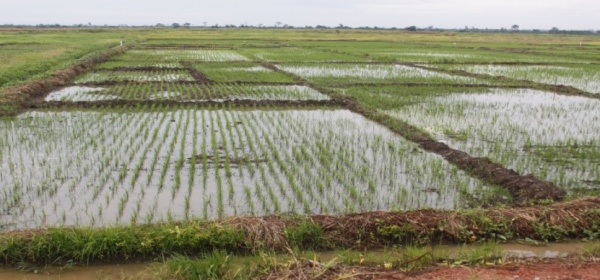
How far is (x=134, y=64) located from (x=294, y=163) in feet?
53.4

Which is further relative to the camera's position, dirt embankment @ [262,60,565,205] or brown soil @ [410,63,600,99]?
brown soil @ [410,63,600,99]

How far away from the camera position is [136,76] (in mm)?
16859

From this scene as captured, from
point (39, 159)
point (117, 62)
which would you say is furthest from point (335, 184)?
point (117, 62)

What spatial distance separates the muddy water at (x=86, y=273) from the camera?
388 centimetres

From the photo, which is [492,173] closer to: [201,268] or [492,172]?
[492,172]

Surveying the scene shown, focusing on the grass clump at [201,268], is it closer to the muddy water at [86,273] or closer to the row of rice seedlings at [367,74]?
the muddy water at [86,273]

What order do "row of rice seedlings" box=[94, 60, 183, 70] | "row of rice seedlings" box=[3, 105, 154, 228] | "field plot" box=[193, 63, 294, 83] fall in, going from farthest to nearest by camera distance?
1. "row of rice seedlings" box=[94, 60, 183, 70]
2. "field plot" box=[193, 63, 294, 83]
3. "row of rice seedlings" box=[3, 105, 154, 228]

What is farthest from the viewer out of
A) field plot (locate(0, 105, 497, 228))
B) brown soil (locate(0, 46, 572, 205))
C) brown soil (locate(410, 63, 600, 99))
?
brown soil (locate(410, 63, 600, 99))

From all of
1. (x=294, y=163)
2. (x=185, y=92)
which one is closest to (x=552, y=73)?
(x=185, y=92)

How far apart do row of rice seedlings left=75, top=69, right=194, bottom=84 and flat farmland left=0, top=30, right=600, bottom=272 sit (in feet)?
4.12

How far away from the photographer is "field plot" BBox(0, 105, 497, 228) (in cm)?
540

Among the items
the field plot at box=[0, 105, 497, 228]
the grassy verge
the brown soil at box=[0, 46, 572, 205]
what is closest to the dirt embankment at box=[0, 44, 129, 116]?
the brown soil at box=[0, 46, 572, 205]

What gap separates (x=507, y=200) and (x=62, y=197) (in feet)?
17.6

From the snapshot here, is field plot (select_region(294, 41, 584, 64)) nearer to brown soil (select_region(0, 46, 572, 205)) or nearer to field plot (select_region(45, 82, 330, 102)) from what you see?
brown soil (select_region(0, 46, 572, 205))
